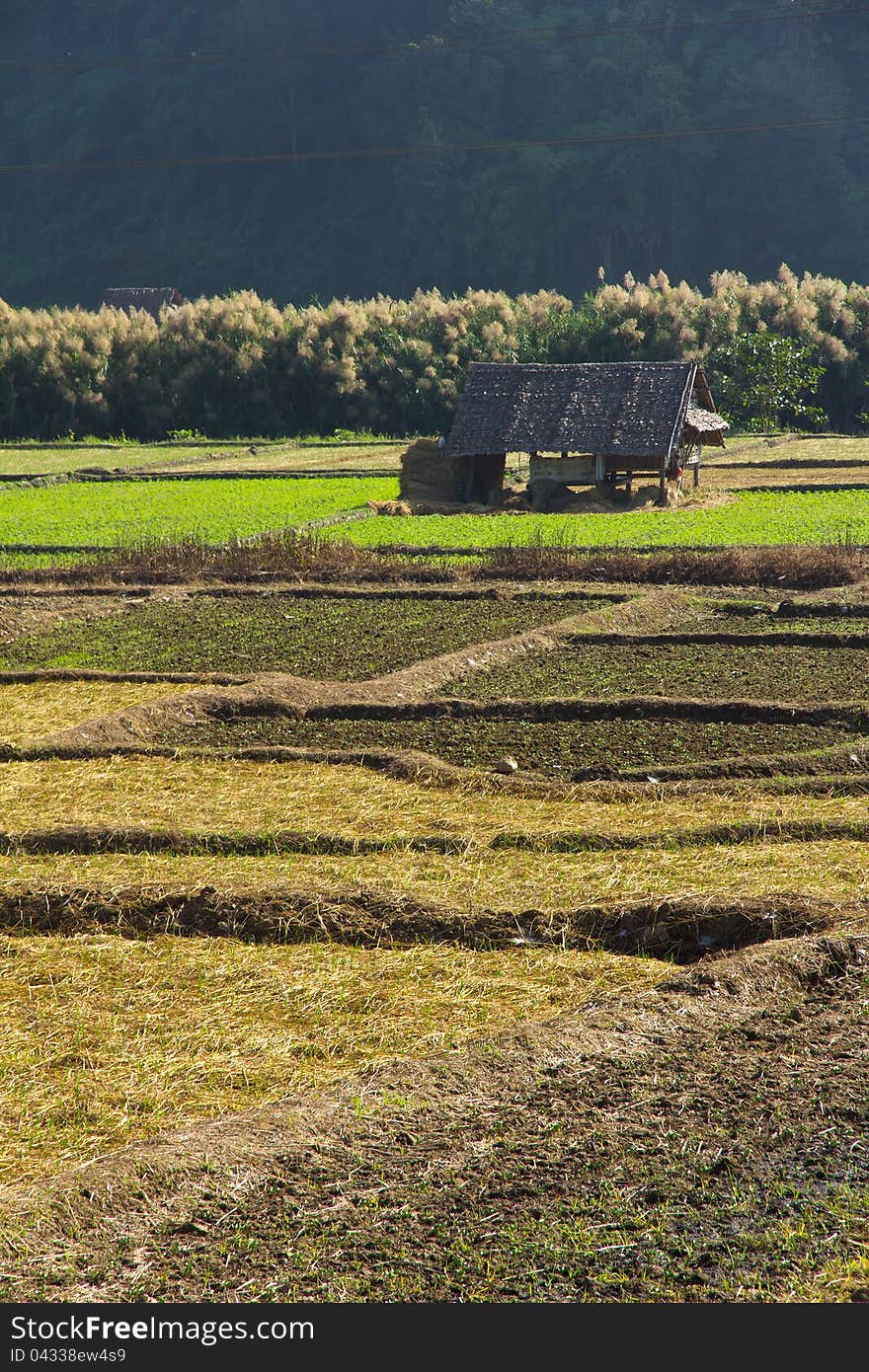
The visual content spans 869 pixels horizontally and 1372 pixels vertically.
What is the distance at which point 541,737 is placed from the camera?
9.38 meters

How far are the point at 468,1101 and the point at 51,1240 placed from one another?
55.0 inches

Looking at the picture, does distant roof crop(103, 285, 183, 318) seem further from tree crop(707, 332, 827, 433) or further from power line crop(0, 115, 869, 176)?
tree crop(707, 332, 827, 433)

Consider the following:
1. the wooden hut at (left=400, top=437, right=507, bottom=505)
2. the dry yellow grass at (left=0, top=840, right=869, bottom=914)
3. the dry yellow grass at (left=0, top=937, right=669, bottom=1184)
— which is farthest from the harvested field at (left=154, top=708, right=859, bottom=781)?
the wooden hut at (left=400, top=437, right=507, bottom=505)

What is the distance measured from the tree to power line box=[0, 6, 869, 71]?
111 ft

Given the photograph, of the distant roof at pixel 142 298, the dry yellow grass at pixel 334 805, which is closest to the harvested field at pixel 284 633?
the dry yellow grass at pixel 334 805

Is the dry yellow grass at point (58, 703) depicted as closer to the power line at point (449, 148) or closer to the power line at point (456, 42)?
the power line at point (449, 148)

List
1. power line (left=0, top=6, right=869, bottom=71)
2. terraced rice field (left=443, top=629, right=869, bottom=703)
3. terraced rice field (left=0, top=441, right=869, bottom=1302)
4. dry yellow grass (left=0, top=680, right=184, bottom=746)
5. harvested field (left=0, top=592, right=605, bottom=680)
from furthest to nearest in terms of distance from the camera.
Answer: power line (left=0, top=6, right=869, bottom=71), harvested field (left=0, top=592, right=605, bottom=680), terraced rice field (left=443, top=629, right=869, bottom=703), dry yellow grass (left=0, top=680, right=184, bottom=746), terraced rice field (left=0, top=441, right=869, bottom=1302)

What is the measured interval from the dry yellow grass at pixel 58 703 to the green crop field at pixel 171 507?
286 inches

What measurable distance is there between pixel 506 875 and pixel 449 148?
58.7 m

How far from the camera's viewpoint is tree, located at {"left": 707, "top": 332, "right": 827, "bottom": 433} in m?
34.8

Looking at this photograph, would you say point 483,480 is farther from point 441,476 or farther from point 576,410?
point 576,410

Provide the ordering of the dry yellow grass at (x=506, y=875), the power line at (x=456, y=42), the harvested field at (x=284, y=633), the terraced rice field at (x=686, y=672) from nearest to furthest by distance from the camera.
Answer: the dry yellow grass at (x=506, y=875) < the terraced rice field at (x=686, y=672) < the harvested field at (x=284, y=633) < the power line at (x=456, y=42)

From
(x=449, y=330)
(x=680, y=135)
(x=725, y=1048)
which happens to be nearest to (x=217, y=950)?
(x=725, y=1048)

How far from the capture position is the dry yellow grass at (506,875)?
21.8 feet
